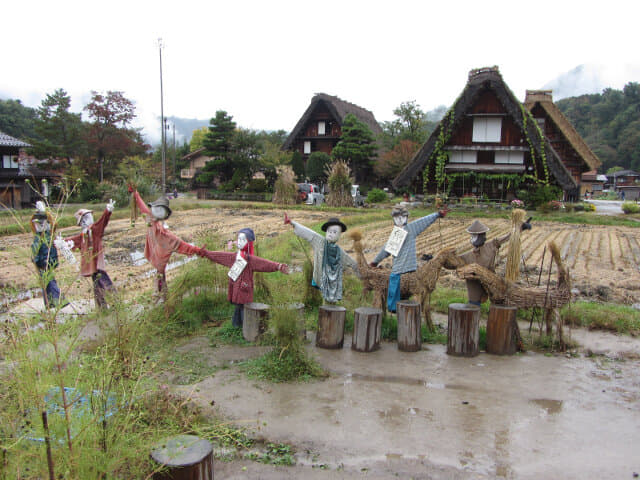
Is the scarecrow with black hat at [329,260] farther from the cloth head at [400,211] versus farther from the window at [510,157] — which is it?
the window at [510,157]

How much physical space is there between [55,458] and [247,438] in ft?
5.64

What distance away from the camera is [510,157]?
2467 centimetres

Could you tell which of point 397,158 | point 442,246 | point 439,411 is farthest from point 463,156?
point 439,411

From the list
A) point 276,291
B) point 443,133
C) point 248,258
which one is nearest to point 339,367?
point 276,291

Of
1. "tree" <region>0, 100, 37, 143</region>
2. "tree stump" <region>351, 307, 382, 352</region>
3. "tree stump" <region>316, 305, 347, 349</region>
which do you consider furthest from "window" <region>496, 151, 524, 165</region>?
"tree" <region>0, 100, 37, 143</region>

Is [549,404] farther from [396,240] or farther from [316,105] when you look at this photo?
[316,105]

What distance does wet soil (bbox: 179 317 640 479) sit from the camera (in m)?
3.47

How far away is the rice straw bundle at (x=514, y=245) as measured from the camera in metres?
5.64

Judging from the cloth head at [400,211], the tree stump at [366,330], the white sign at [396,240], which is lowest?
the tree stump at [366,330]

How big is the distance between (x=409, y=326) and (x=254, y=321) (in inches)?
73.1

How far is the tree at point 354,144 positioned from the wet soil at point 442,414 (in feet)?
88.4

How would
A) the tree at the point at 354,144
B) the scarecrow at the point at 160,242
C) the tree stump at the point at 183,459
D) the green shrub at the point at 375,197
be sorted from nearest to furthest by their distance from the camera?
the tree stump at the point at 183,459 → the scarecrow at the point at 160,242 → the green shrub at the point at 375,197 → the tree at the point at 354,144

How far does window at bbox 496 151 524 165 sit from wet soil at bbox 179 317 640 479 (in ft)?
67.4

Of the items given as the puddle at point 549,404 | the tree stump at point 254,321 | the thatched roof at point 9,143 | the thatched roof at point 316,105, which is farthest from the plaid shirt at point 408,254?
the thatched roof at point 316,105
